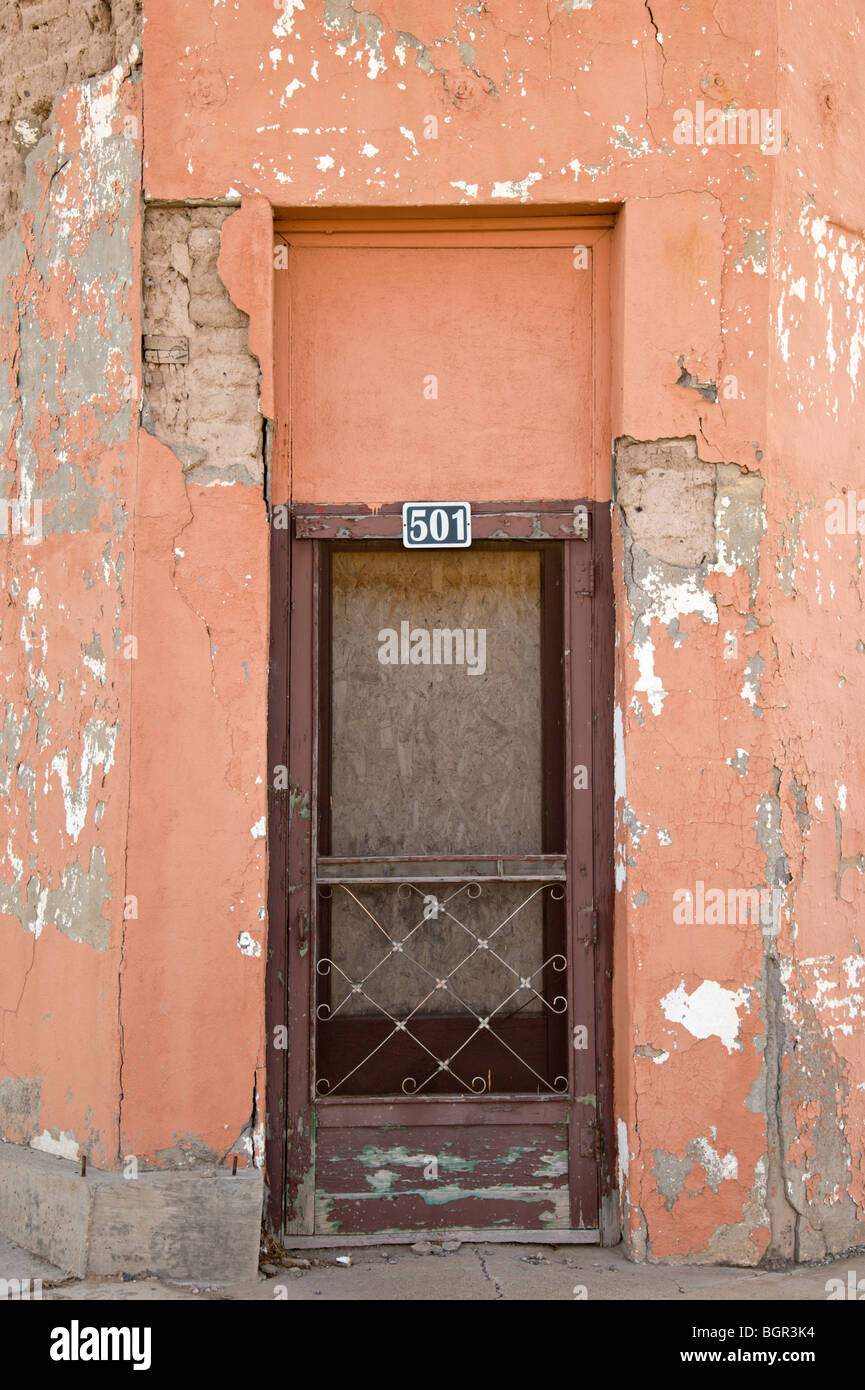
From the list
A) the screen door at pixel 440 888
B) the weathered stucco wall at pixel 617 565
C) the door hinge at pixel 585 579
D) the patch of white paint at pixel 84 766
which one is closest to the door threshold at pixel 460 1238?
the screen door at pixel 440 888

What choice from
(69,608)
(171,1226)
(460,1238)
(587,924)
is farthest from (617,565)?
(171,1226)

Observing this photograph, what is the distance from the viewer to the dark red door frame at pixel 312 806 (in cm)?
383

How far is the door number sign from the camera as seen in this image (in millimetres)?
3920

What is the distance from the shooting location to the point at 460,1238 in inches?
149

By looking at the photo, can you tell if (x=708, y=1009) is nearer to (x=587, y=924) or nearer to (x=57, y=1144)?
(x=587, y=924)

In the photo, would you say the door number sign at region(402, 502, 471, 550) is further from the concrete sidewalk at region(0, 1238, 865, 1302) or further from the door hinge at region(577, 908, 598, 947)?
the concrete sidewalk at region(0, 1238, 865, 1302)

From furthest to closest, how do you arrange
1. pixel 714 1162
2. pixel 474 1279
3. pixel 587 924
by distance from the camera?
pixel 587 924 → pixel 714 1162 → pixel 474 1279

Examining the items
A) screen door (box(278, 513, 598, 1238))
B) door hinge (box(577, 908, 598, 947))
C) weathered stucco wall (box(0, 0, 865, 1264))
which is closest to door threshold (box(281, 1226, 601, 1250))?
screen door (box(278, 513, 598, 1238))

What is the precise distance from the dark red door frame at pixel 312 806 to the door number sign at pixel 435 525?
4cm

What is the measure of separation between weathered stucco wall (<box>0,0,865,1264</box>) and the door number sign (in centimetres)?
50

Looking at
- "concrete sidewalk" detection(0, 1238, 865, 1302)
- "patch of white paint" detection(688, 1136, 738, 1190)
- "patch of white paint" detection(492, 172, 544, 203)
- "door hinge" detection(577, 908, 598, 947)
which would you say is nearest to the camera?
"concrete sidewalk" detection(0, 1238, 865, 1302)

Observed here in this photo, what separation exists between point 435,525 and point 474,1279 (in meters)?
2.39

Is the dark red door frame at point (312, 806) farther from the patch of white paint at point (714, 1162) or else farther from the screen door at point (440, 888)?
the patch of white paint at point (714, 1162)

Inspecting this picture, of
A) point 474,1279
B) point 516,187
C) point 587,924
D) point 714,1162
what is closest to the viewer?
point 474,1279
